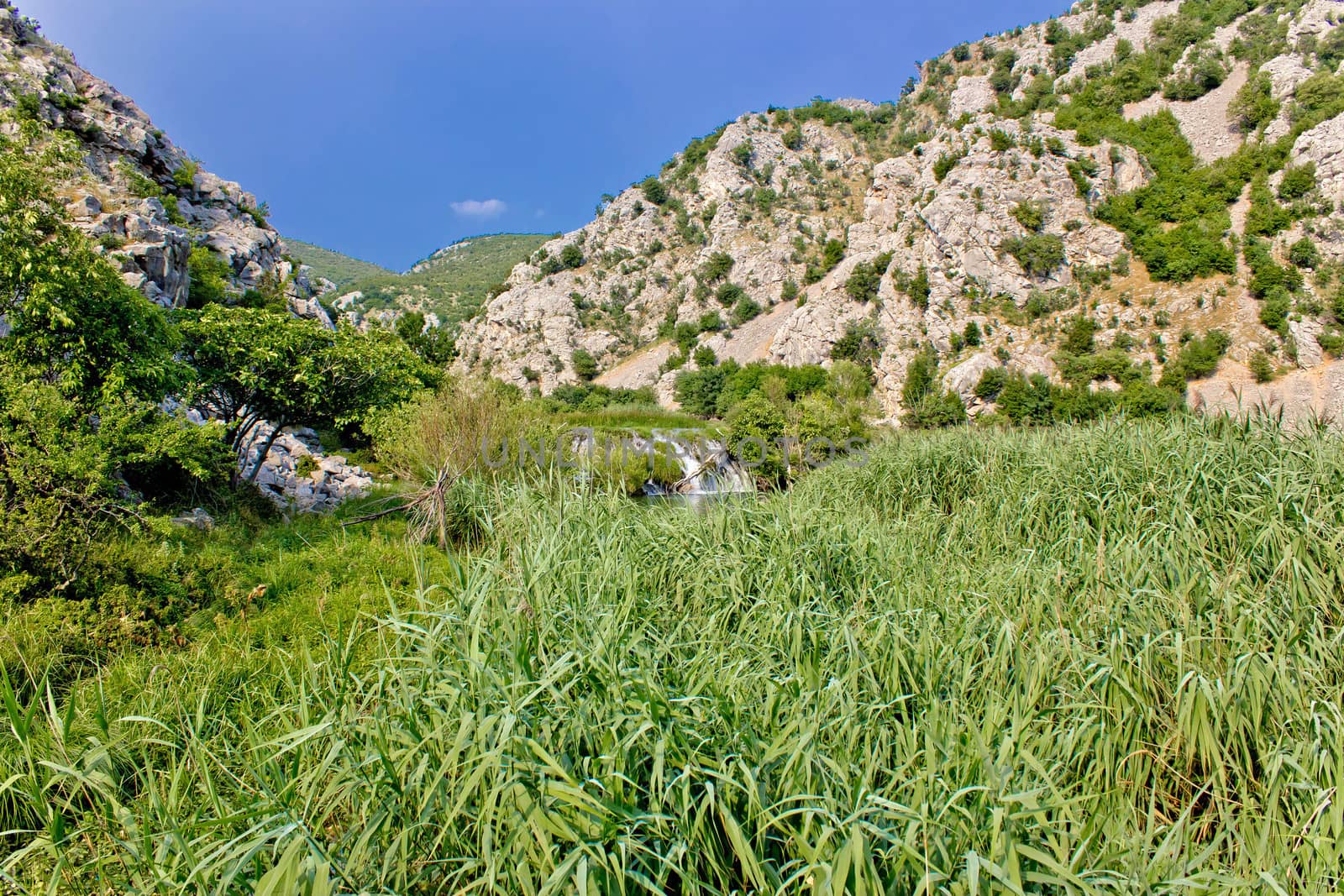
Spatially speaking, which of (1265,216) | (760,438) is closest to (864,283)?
(1265,216)

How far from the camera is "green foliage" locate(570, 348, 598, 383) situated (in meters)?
46.6

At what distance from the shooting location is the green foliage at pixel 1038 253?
31297 mm

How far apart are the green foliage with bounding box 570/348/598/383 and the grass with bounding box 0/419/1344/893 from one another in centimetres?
4258

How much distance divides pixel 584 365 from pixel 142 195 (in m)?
29.0

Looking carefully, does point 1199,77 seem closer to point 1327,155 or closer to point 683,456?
point 1327,155

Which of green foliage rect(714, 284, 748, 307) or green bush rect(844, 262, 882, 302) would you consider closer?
green bush rect(844, 262, 882, 302)

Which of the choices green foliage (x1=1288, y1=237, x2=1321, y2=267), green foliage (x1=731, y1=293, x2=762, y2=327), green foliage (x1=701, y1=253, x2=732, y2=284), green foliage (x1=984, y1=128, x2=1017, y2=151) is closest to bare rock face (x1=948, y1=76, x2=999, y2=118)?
green foliage (x1=984, y1=128, x2=1017, y2=151)

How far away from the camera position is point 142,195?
19.9 meters

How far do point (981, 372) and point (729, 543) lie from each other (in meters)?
28.1

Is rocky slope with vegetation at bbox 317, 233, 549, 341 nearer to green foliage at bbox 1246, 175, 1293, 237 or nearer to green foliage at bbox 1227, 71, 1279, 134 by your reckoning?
green foliage at bbox 1246, 175, 1293, 237

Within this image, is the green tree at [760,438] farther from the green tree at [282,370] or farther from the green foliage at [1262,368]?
the green foliage at [1262,368]

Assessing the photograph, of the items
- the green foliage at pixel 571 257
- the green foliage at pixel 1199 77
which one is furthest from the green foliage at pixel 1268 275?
the green foliage at pixel 571 257

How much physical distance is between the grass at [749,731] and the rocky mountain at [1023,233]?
27606mm

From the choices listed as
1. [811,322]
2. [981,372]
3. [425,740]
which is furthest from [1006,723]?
[811,322]
